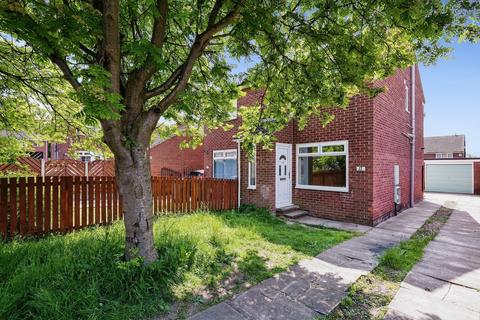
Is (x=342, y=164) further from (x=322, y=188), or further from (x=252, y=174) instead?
(x=252, y=174)

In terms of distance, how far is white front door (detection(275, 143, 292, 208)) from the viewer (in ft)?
29.5

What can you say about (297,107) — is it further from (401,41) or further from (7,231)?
(7,231)

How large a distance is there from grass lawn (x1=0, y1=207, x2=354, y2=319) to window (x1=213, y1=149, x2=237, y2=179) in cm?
576

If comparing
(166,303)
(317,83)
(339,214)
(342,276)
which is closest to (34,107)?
(166,303)

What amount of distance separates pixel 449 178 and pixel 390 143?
1643 centimetres

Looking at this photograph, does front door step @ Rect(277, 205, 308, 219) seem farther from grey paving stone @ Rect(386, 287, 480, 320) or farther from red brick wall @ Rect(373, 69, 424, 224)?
grey paving stone @ Rect(386, 287, 480, 320)

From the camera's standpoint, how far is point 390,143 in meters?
8.86

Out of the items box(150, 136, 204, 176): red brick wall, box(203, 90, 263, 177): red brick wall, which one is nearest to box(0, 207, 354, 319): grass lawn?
box(203, 90, 263, 177): red brick wall

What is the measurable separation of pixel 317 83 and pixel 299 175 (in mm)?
5084

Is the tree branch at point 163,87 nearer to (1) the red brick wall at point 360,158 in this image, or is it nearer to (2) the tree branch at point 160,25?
(2) the tree branch at point 160,25

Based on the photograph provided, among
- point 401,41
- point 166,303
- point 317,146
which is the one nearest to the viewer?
point 166,303

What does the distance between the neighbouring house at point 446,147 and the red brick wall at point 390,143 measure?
30833 mm

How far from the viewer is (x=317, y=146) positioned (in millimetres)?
9016

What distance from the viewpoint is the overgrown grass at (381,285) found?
9.89ft
